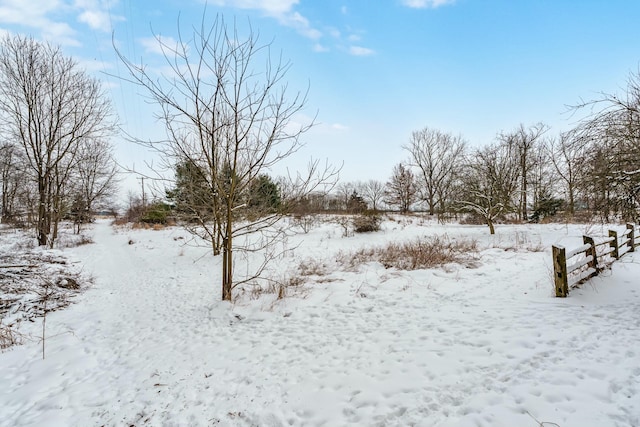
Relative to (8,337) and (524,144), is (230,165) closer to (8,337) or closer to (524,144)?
(8,337)

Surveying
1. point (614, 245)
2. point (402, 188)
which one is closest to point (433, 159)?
point (402, 188)

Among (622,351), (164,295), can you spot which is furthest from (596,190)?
(164,295)

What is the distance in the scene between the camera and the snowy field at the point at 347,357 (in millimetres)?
2713

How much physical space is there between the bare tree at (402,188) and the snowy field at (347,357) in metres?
32.5

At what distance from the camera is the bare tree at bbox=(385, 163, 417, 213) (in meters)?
39.2

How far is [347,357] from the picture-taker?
12.3 ft

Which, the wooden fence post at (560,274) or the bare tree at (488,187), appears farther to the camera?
the bare tree at (488,187)

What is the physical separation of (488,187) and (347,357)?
16884mm

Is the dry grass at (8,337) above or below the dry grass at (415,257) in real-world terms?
below

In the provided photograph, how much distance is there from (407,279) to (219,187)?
16.2ft

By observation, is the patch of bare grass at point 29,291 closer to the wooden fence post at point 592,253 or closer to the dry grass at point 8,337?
the dry grass at point 8,337

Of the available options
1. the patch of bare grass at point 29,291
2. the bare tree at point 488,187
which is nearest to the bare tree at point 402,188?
the bare tree at point 488,187

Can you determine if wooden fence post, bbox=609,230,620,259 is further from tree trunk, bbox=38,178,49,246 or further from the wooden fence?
tree trunk, bbox=38,178,49,246

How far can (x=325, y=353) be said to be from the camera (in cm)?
391
